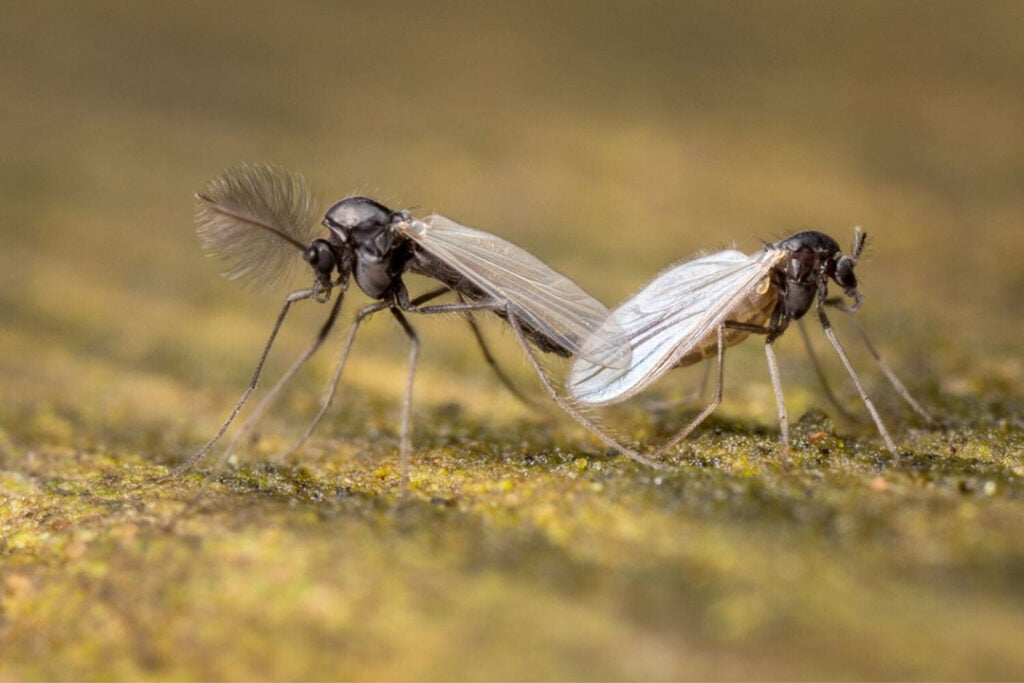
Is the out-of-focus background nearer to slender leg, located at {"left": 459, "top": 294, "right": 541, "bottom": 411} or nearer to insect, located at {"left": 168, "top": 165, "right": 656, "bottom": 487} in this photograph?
slender leg, located at {"left": 459, "top": 294, "right": 541, "bottom": 411}

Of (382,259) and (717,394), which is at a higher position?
(382,259)

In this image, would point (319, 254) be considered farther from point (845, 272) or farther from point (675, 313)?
point (845, 272)

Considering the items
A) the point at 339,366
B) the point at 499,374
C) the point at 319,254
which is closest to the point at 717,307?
the point at 499,374

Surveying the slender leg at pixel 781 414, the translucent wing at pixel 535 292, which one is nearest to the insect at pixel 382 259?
the translucent wing at pixel 535 292

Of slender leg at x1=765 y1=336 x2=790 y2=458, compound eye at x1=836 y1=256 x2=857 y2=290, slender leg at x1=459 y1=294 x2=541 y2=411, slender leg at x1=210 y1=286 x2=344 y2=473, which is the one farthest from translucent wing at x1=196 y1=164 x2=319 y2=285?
compound eye at x1=836 y1=256 x2=857 y2=290

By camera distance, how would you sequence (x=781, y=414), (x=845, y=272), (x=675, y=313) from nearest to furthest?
(x=781, y=414), (x=675, y=313), (x=845, y=272)

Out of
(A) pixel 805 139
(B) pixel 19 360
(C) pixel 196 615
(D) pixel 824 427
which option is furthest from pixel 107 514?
(A) pixel 805 139

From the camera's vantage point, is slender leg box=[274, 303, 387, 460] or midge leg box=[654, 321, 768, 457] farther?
slender leg box=[274, 303, 387, 460]
